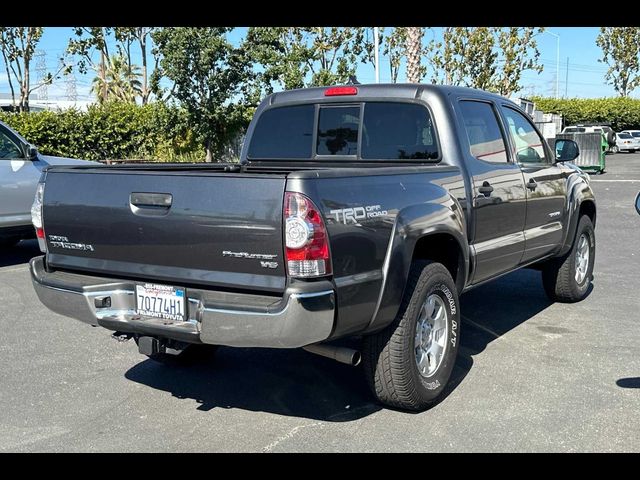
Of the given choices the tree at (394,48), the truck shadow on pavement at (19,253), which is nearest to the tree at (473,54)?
the tree at (394,48)

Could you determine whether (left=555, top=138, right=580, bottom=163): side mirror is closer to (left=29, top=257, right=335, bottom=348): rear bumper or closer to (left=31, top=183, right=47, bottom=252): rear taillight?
(left=29, top=257, right=335, bottom=348): rear bumper

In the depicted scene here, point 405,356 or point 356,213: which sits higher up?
point 356,213

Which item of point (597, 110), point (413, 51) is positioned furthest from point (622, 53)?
point (413, 51)

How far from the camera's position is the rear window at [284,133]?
5.36 meters

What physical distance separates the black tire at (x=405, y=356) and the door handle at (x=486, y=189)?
0.91 metres

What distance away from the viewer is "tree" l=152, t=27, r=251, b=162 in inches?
850

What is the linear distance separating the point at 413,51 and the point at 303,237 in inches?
853

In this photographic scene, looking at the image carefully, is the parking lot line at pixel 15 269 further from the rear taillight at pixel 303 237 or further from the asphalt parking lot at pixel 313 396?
the rear taillight at pixel 303 237

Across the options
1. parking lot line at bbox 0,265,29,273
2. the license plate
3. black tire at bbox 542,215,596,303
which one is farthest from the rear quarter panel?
parking lot line at bbox 0,265,29,273

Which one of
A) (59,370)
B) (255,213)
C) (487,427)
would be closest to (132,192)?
(255,213)

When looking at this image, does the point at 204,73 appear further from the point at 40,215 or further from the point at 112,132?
the point at 40,215

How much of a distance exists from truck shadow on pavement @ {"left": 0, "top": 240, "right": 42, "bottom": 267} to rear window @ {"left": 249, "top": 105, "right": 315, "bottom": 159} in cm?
513

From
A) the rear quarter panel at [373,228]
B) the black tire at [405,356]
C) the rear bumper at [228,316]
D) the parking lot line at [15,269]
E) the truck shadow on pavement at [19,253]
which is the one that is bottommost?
the truck shadow on pavement at [19,253]

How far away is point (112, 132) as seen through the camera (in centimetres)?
2114
